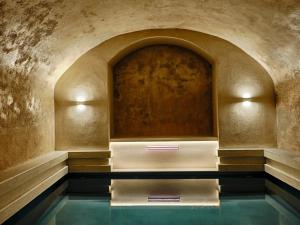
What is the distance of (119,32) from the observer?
773cm

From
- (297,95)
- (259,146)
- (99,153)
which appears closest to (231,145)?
(259,146)

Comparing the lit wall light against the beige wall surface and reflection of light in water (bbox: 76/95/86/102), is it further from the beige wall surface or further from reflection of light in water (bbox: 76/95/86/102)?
the beige wall surface

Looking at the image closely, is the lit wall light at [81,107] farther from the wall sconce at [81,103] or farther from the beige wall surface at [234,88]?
the beige wall surface at [234,88]

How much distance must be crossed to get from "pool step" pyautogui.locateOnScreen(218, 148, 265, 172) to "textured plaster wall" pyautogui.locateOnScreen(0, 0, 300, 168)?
2.13 feet

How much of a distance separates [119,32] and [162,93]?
7.59ft

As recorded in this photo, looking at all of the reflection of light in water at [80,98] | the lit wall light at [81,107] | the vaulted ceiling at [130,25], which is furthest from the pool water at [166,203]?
the vaulted ceiling at [130,25]

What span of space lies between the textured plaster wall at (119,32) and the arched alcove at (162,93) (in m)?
1.59

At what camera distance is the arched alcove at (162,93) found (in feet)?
30.4

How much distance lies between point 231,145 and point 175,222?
13.2ft

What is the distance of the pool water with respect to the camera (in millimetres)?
4543

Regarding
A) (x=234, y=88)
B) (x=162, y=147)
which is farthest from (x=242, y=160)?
(x=162, y=147)

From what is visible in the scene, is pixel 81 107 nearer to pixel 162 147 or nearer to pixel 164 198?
pixel 162 147

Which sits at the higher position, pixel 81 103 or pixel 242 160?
pixel 81 103

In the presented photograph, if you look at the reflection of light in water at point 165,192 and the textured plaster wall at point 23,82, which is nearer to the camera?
the textured plaster wall at point 23,82
